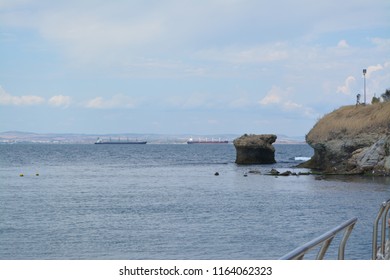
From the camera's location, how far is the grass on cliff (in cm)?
6850

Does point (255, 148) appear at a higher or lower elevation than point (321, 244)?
higher

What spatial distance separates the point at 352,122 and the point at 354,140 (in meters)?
3.36

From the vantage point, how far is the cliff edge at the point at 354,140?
62.9 m

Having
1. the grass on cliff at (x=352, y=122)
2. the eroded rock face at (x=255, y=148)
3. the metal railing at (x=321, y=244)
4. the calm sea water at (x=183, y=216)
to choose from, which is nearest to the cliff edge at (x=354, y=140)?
the grass on cliff at (x=352, y=122)

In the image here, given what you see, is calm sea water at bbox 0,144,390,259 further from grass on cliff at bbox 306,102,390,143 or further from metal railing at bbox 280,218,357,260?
metal railing at bbox 280,218,357,260

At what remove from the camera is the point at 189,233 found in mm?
28562

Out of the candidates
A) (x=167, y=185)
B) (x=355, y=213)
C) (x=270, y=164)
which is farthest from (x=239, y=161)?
(x=355, y=213)

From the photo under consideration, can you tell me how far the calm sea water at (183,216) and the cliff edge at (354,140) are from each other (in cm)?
338

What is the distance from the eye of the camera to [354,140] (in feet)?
226

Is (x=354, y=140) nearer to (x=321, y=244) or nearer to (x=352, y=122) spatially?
(x=352, y=122)

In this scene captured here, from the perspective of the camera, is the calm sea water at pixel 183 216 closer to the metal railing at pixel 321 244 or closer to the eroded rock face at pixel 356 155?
the eroded rock face at pixel 356 155

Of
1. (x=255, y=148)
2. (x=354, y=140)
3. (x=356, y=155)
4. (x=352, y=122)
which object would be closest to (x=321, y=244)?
(x=356, y=155)

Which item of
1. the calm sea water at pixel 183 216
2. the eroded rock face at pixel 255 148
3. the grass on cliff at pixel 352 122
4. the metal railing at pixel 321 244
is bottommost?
the calm sea water at pixel 183 216

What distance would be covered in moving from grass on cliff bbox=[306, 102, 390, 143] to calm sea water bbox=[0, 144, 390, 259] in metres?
8.75
